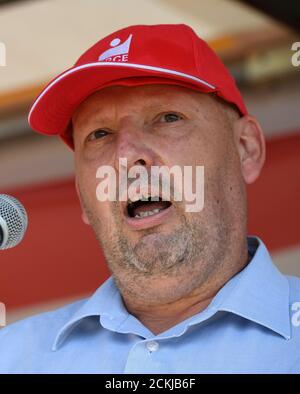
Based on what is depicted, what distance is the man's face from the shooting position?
138 centimetres

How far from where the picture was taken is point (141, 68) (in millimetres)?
1373

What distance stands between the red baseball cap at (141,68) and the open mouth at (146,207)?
21cm

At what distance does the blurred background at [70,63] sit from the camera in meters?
2.90

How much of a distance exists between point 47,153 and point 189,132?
7.27 ft

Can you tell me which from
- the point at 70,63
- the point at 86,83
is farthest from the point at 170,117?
the point at 70,63

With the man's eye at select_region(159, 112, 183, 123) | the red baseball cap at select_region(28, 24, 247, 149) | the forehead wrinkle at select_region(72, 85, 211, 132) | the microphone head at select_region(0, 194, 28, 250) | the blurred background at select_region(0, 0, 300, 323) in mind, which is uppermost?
the red baseball cap at select_region(28, 24, 247, 149)

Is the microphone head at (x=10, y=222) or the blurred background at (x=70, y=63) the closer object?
the microphone head at (x=10, y=222)

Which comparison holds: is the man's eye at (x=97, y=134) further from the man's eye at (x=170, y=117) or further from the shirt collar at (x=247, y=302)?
the shirt collar at (x=247, y=302)

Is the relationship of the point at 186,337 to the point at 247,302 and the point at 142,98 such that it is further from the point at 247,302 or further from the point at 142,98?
the point at 142,98

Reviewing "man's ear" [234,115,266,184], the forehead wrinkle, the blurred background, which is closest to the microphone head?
the forehead wrinkle

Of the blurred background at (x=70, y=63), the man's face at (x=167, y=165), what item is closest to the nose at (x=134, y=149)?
the man's face at (x=167, y=165)

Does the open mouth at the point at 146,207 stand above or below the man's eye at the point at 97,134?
below

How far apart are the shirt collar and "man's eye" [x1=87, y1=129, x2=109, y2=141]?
29 centimetres

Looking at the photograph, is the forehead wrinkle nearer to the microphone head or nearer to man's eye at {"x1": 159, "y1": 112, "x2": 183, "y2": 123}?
man's eye at {"x1": 159, "y1": 112, "x2": 183, "y2": 123}
